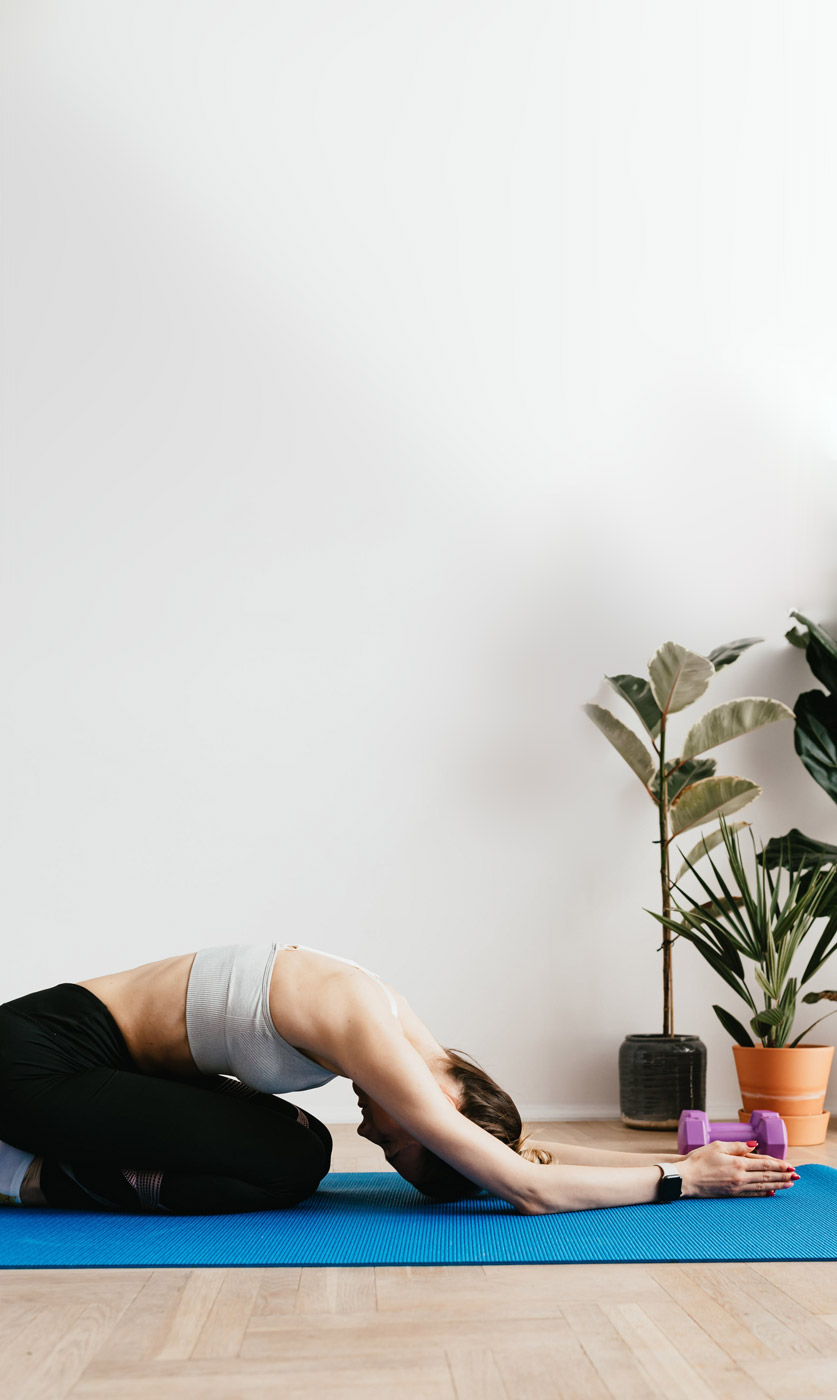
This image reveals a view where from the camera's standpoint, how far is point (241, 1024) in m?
1.79

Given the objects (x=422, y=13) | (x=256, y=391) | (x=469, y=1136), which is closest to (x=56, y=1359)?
(x=469, y=1136)

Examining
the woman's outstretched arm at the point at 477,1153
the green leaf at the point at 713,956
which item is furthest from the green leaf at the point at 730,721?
the woman's outstretched arm at the point at 477,1153

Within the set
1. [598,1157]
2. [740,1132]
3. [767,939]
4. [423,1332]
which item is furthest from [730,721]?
[423,1332]

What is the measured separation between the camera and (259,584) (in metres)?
3.75

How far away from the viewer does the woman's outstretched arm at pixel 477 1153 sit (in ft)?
5.38

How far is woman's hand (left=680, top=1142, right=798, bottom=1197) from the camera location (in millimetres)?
1841

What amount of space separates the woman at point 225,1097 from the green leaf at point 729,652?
1.81m

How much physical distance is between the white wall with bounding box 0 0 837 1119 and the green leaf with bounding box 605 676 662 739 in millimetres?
342

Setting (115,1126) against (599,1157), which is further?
(599,1157)

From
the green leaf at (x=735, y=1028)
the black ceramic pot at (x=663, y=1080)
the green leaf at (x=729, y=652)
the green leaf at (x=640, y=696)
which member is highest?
the green leaf at (x=729, y=652)

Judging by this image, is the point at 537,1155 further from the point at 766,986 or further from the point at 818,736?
the point at 818,736

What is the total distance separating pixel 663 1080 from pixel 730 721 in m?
1.05

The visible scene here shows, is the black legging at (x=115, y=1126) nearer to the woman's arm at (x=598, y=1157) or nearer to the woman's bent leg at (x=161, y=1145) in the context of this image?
the woman's bent leg at (x=161, y=1145)

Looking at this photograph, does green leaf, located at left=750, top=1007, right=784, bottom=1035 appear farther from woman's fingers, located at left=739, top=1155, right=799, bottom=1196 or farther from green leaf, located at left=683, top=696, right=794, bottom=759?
woman's fingers, located at left=739, top=1155, right=799, bottom=1196
